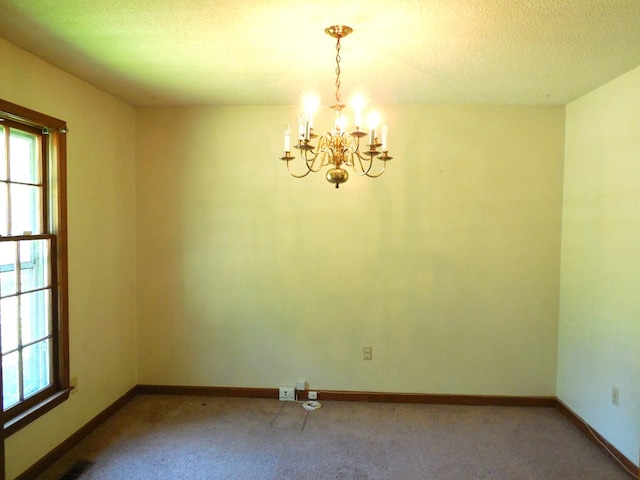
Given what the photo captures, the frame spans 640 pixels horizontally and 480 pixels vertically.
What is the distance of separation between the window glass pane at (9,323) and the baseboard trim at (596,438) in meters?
3.69

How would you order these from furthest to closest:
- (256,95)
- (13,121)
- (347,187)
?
(347,187) < (256,95) < (13,121)

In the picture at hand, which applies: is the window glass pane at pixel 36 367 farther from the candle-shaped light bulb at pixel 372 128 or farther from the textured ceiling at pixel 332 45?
the candle-shaped light bulb at pixel 372 128

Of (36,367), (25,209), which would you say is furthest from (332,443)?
(25,209)

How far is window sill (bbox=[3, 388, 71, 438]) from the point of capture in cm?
213

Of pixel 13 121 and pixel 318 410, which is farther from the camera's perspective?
pixel 318 410

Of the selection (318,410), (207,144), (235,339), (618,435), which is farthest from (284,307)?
(618,435)

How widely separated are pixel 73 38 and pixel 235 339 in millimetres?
2430

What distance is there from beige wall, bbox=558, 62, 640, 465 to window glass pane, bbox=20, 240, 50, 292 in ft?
12.1

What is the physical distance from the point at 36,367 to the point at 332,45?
8.66 feet

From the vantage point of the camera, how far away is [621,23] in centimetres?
185

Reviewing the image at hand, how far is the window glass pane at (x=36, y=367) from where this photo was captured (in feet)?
7.79

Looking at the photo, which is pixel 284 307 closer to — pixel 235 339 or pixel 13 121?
pixel 235 339

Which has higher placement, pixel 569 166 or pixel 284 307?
pixel 569 166

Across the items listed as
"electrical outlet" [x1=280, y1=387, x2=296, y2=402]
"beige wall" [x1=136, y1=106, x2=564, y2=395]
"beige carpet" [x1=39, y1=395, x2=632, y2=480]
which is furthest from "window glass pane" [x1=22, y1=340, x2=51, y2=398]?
"electrical outlet" [x1=280, y1=387, x2=296, y2=402]
